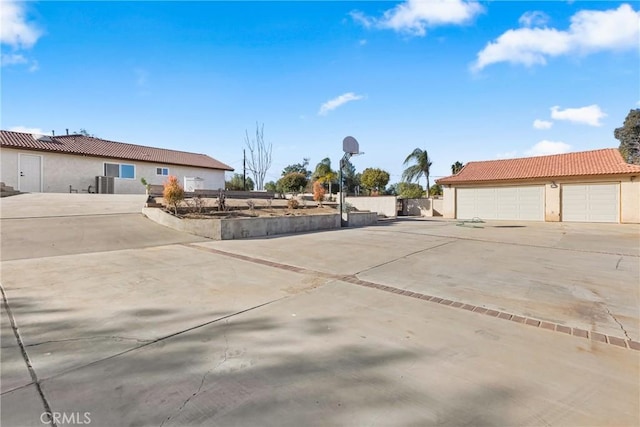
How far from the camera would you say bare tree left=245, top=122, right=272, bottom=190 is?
33.0m

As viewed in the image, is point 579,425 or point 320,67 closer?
point 579,425

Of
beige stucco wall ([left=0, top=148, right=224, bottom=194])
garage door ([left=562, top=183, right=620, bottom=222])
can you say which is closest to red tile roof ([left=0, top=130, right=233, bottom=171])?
beige stucco wall ([left=0, top=148, right=224, bottom=194])

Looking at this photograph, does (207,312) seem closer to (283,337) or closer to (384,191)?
(283,337)

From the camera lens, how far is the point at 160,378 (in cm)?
219

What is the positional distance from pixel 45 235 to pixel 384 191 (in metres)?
34.9

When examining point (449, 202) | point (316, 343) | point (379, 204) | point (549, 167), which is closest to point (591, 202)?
point (549, 167)

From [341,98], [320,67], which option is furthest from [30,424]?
[341,98]

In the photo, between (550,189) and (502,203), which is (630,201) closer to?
(550,189)

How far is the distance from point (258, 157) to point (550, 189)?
26467 millimetres

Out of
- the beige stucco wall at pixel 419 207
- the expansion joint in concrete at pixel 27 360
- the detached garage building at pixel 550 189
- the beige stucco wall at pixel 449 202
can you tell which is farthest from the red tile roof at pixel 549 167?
the expansion joint in concrete at pixel 27 360

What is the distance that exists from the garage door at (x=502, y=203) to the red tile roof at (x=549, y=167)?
34.1 inches

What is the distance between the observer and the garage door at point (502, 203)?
19.5 metres

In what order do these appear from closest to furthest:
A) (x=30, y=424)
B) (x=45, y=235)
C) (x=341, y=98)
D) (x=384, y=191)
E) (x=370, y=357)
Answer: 1. (x=30, y=424)
2. (x=370, y=357)
3. (x=45, y=235)
4. (x=341, y=98)
5. (x=384, y=191)

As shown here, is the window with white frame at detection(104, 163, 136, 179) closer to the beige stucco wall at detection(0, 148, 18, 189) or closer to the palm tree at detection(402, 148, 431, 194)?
the beige stucco wall at detection(0, 148, 18, 189)
